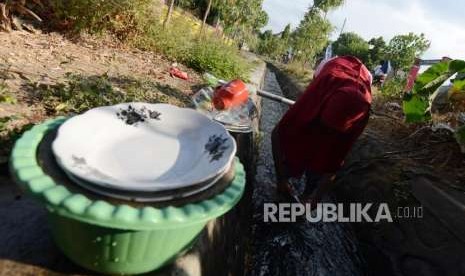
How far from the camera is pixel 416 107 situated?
4633mm

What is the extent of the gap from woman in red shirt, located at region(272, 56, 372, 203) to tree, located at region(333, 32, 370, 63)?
59.0 metres

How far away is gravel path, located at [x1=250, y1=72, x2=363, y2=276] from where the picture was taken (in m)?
3.28

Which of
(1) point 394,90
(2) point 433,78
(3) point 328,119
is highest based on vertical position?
(2) point 433,78

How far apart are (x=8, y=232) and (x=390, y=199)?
11.5 ft

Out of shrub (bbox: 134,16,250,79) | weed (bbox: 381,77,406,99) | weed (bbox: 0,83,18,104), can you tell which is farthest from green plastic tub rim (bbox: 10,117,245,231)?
weed (bbox: 381,77,406,99)

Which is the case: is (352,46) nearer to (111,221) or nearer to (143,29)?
(143,29)

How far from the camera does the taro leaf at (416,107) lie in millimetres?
4578

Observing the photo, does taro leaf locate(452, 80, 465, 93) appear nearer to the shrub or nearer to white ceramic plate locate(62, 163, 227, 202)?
the shrub

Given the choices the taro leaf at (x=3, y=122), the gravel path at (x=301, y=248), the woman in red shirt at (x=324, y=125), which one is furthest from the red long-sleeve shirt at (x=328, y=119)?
the taro leaf at (x=3, y=122)

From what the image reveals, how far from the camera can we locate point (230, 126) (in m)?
2.60

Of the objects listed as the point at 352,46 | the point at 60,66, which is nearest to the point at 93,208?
the point at 60,66

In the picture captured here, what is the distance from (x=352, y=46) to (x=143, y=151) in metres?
69.7

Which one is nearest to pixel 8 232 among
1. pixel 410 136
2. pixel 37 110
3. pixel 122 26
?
pixel 37 110

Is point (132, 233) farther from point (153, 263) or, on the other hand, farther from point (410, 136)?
point (410, 136)
